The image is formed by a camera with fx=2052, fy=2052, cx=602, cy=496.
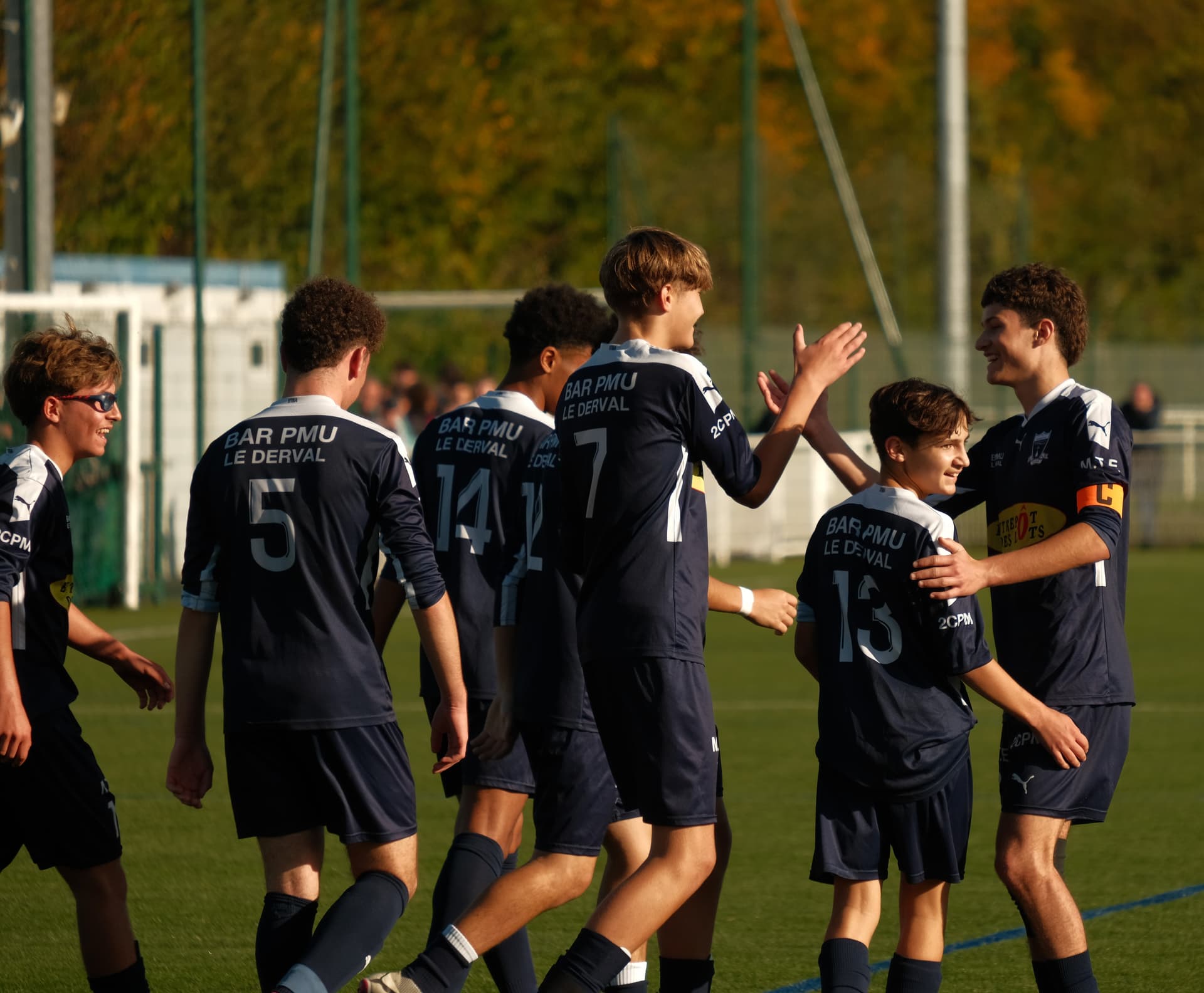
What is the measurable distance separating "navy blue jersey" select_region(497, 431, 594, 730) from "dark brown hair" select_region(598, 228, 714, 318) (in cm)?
44

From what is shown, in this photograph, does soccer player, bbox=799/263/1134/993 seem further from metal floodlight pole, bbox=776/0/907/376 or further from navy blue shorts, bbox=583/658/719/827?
metal floodlight pole, bbox=776/0/907/376

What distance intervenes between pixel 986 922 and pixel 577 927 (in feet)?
4.41

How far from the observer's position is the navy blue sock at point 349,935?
4582 mm

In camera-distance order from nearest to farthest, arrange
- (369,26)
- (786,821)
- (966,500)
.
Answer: (966,500) → (786,821) → (369,26)

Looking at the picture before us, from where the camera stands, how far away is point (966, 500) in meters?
5.51

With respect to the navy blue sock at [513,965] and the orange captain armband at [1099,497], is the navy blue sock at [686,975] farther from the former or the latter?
the orange captain armband at [1099,497]

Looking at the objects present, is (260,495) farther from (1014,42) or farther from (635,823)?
(1014,42)

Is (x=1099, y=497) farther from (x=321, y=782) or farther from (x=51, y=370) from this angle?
(x=51, y=370)

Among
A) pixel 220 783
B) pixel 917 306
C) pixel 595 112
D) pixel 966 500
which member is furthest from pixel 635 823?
pixel 917 306

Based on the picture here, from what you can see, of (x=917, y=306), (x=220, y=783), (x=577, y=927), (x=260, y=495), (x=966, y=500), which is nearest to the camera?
(x=260, y=495)

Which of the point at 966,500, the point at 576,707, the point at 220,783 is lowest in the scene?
the point at 220,783

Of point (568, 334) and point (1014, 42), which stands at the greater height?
point (1014, 42)

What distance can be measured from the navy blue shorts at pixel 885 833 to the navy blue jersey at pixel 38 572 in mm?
1841

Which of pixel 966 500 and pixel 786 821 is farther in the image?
pixel 786 821
